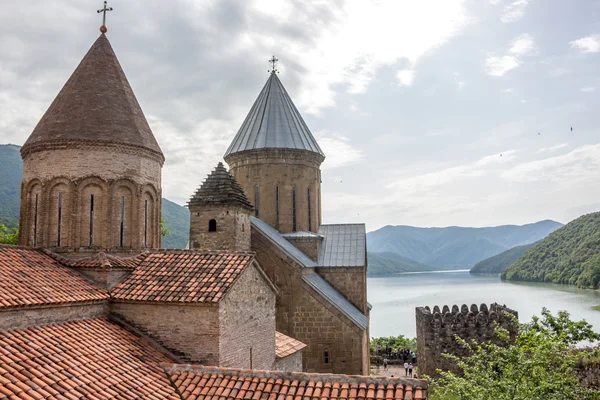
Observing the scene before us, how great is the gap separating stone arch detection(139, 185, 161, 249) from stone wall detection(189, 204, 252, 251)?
7.35 feet

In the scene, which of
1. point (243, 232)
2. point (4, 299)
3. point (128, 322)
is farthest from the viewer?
point (243, 232)

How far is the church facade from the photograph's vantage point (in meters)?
6.70

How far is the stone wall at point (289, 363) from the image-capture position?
33.7 ft

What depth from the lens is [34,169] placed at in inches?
392

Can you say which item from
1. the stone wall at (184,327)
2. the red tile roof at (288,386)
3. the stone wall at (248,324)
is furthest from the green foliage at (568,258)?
the stone wall at (184,327)

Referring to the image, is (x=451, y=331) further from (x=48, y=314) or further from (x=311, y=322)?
(x=48, y=314)

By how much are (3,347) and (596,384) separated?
13834 mm

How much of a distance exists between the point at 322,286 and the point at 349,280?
156 centimetres

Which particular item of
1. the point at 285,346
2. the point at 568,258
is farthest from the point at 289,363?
the point at 568,258

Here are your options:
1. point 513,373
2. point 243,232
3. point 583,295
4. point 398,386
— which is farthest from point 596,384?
point 583,295

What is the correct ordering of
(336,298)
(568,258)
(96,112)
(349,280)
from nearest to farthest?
(96,112) < (336,298) < (349,280) < (568,258)

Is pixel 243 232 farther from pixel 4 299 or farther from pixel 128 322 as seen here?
pixel 4 299

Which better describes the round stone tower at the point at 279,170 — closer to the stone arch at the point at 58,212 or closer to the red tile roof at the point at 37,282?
the stone arch at the point at 58,212

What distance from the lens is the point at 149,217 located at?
34.9 feet
